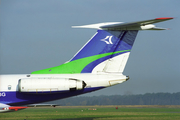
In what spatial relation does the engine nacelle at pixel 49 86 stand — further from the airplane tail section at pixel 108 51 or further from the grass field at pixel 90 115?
the grass field at pixel 90 115

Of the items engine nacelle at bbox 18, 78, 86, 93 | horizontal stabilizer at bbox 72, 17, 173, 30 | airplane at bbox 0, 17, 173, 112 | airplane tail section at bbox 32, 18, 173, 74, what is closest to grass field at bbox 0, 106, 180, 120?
airplane at bbox 0, 17, 173, 112

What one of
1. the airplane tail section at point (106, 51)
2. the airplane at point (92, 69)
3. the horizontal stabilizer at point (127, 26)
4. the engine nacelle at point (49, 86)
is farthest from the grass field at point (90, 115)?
the horizontal stabilizer at point (127, 26)

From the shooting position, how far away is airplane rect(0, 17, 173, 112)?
16953mm

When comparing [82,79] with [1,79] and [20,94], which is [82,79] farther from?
[1,79]

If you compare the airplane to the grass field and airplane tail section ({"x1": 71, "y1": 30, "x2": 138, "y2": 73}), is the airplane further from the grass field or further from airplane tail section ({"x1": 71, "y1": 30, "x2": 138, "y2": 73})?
the grass field

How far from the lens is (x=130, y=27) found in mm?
17234

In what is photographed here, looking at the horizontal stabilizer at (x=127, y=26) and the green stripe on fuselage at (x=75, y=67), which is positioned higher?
the horizontal stabilizer at (x=127, y=26)

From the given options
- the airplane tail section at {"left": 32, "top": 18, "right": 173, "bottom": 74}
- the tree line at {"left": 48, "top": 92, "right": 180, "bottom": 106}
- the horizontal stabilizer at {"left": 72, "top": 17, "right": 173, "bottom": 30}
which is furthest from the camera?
the tree line at {"left": 48, "top": 92, "right": 180, "bottom": 106}

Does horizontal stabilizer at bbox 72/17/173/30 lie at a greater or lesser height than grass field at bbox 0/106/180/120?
greater

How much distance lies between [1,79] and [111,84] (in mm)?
6385

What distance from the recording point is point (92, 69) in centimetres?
1748

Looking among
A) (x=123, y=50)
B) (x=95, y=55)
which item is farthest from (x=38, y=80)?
(x=123, y=50)

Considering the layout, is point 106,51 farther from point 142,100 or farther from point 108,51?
point 142,100

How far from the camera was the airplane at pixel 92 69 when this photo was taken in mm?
16953
